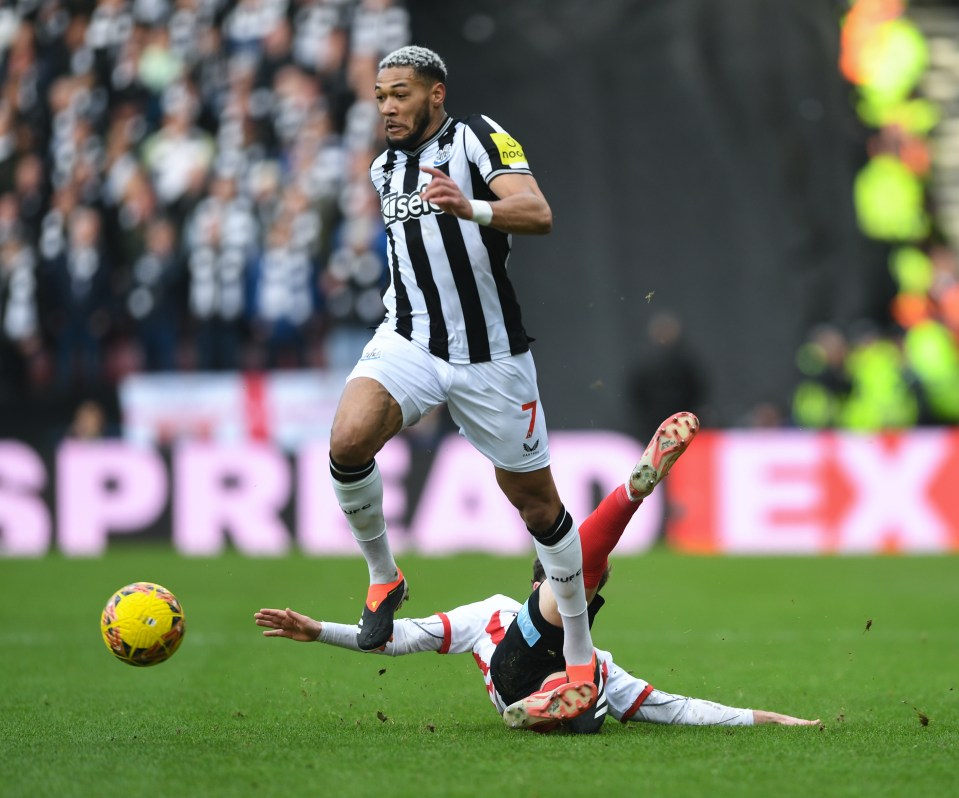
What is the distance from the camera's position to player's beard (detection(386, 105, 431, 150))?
5.64 meters

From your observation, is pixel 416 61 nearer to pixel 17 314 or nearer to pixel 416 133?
pixel 416 133

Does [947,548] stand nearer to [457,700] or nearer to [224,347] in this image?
[224,347]

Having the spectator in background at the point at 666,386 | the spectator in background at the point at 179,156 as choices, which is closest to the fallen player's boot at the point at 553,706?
the spectator in background at the point at 666,386

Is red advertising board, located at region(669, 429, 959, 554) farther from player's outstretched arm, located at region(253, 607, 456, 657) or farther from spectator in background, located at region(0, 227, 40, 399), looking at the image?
player's outstretched arm, located at region(253, 607, 456, 657)

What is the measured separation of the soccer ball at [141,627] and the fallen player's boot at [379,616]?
2.24 ft

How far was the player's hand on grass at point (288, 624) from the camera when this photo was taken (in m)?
5.39

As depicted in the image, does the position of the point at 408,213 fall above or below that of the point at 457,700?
above

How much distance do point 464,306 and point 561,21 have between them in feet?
41.3

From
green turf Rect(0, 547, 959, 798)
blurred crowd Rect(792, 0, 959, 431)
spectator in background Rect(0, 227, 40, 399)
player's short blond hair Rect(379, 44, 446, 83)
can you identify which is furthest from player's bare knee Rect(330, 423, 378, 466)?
blurred crowd Rect(792, 0, 959, 431)

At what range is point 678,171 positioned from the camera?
671 inches

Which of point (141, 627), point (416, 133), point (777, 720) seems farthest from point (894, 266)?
point (141, 627)

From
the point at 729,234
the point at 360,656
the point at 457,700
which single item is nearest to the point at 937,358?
the point at 729,234

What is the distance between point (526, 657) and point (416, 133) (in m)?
2.00

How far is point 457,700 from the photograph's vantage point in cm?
641
